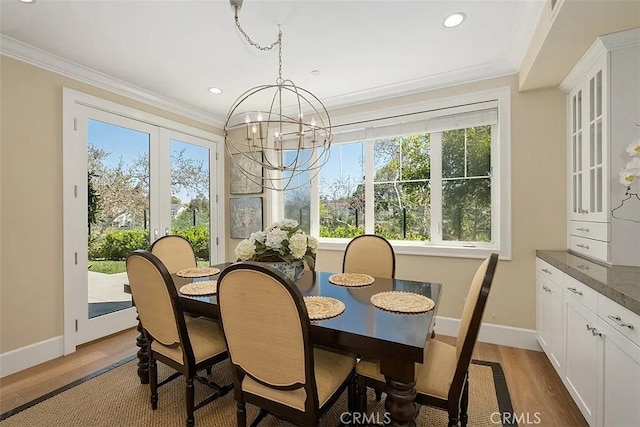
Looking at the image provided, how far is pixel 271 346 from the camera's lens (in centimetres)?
124

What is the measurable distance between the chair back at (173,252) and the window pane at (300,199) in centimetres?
162

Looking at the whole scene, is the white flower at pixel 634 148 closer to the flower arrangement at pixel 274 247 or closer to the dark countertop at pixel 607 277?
the dark countertop at pixel 607 277

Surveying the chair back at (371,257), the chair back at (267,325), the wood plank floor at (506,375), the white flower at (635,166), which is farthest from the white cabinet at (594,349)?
the chair back at (267,325)

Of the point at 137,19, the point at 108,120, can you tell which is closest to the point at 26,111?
the point at 108,120

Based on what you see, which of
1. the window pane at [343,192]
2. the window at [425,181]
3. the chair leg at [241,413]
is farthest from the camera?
the window pane at [343,192]

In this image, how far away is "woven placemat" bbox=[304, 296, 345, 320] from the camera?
1.44 m

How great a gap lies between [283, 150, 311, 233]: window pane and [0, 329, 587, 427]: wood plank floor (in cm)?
213

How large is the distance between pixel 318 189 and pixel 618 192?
9.25 feet

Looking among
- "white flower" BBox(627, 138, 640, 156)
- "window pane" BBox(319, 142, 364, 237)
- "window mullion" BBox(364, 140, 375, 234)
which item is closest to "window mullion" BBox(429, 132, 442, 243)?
"window mullion" BBox(364, 140, 375, 234)

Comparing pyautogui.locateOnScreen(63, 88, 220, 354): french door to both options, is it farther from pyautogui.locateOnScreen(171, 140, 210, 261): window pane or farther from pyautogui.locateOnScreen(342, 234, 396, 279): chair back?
pyautogui.locateOnScreen(342, 234, 396, 279): chair back

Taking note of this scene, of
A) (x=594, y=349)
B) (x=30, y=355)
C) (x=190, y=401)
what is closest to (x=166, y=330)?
(x=190, y=401)

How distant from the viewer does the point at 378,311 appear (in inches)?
A: 60.1

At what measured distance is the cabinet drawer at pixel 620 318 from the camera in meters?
1.20

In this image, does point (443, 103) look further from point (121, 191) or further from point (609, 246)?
point (121, 191)
